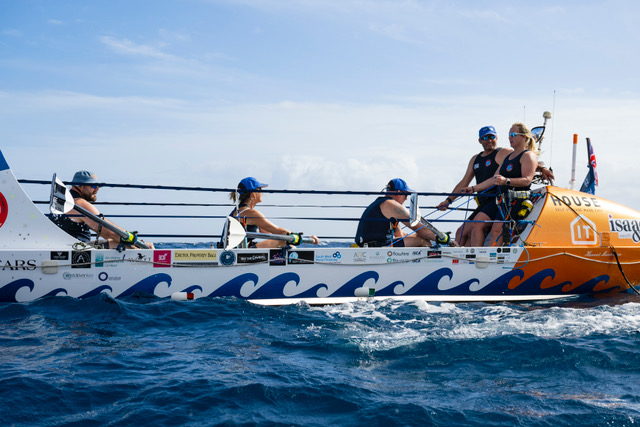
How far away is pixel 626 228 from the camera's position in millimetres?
9539

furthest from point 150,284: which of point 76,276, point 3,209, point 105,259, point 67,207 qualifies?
point 3,209

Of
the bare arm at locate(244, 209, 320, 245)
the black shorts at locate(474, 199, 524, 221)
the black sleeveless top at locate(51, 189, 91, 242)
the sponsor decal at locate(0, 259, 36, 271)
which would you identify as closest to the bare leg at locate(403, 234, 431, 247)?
the black shorts at locate(474, 199, 524, 221)

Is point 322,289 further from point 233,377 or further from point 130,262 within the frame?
point 233,377

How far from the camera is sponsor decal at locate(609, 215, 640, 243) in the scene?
9.41 metres

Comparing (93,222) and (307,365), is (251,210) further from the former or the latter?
(307,365)

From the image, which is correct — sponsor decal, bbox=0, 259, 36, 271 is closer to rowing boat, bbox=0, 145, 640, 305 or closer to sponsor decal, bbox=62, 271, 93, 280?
rowing boat, bbox=0, 145, 640, 305

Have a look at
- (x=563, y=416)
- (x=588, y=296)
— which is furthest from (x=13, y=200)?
(x=588, y=296)

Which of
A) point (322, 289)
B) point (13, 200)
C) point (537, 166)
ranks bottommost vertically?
point (322, 289)

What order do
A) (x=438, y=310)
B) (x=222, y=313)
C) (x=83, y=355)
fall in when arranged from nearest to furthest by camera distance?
(x=83, y=355) → (x=222, y=313) → (x=438, y=310)

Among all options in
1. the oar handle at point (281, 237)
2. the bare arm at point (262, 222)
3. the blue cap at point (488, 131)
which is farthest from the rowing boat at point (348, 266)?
the blue cap at point (488, 131)

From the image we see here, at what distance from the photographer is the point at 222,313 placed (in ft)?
23.5

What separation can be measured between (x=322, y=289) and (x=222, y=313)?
1.57 metres

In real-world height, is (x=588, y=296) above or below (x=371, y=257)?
below

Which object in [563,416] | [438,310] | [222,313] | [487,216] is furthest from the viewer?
[487,216]
